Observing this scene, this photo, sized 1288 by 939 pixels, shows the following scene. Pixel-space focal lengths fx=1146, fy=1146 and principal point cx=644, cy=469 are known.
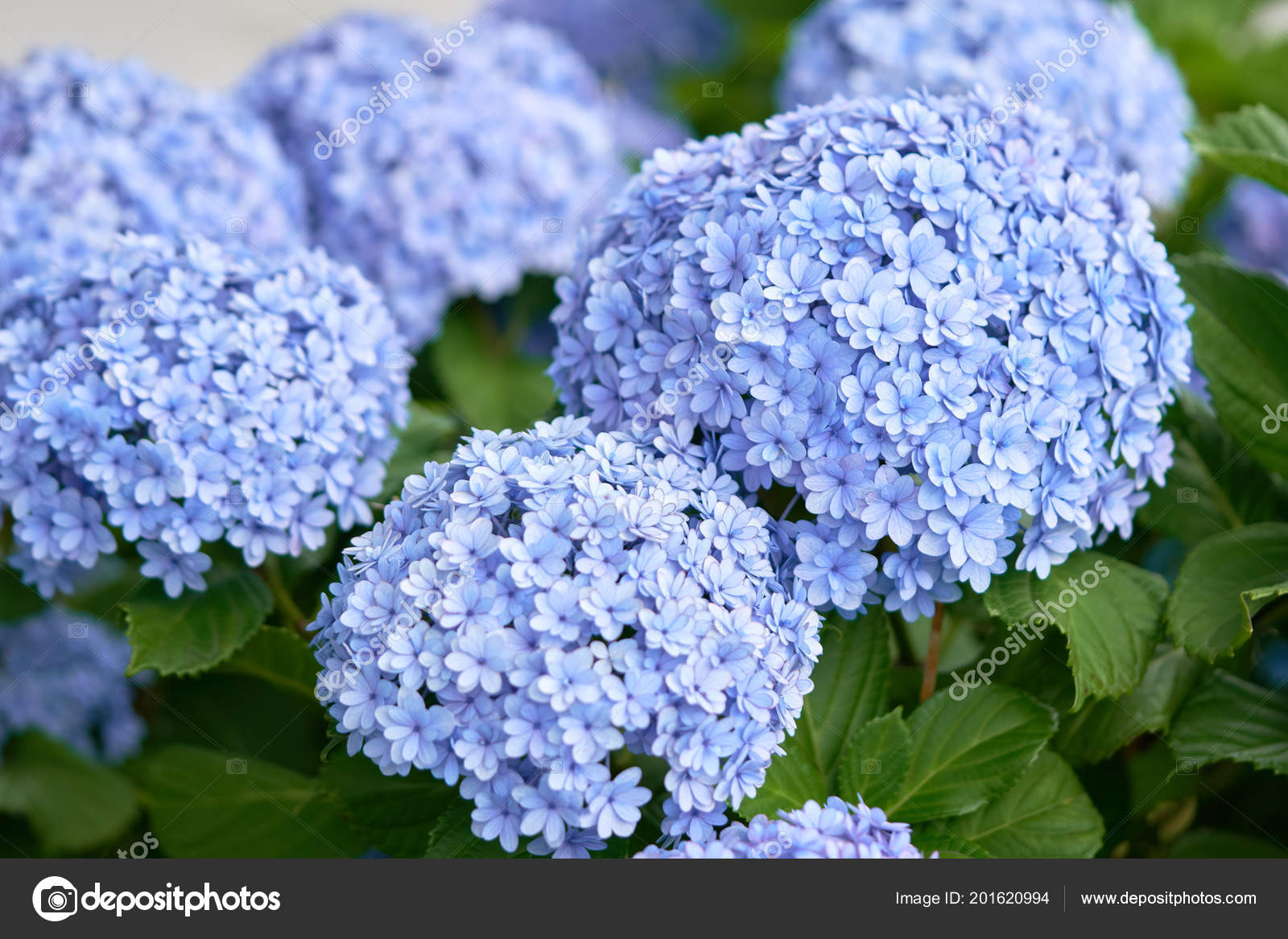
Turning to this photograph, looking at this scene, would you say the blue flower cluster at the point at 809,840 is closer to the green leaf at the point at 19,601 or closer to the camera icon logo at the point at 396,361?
the camera icon logo at the point at 396,361

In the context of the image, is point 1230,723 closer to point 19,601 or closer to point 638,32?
point 19,601

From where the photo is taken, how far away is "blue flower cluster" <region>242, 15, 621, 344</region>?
190 centimetres

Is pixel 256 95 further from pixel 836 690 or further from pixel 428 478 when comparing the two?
pixel 836 690

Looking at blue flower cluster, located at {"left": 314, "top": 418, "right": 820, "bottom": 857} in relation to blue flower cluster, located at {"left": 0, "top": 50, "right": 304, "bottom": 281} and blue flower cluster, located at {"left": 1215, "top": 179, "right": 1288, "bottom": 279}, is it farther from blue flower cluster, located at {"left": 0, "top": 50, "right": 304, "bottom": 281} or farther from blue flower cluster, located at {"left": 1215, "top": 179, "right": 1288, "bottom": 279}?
blue flower cluster, located at {"left": 1215, "top": 179, "right": 1288, "bottom": 279}

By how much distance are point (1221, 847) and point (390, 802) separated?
94cm

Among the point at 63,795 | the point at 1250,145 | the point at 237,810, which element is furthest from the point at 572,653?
the point at 63,795

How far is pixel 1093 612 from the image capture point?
46.0 inches

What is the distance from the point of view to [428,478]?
110 cm

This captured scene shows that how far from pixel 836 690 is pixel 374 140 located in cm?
126

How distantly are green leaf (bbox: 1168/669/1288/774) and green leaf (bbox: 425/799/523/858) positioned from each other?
0.73 meters

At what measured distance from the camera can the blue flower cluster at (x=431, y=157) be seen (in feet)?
6.23

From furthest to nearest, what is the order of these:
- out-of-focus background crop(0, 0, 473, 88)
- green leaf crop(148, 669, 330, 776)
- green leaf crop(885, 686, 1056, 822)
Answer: out-of-focus background crop(0, 0, 473, 88) < green leaf crop(148, 669, 330, 776) < green leaf crop(885, 686, 1056, 822)

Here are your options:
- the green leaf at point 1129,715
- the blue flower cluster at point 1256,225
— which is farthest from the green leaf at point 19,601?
the blue flower cluster at point 1256,225

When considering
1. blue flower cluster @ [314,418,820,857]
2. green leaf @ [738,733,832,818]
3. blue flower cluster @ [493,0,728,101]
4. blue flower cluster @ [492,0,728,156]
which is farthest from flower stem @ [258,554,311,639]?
blue flower cluster @ [493,0,728,101]
